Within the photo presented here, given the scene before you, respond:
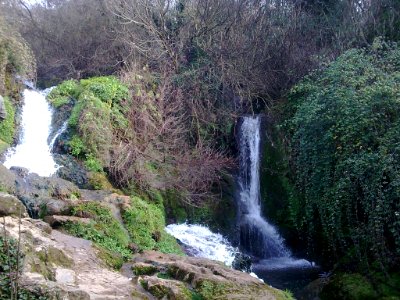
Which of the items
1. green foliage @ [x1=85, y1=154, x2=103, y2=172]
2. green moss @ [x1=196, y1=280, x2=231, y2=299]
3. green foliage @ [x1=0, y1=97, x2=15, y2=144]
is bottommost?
green moss @ [x1=196, y1=280, x2=231, y2=299]

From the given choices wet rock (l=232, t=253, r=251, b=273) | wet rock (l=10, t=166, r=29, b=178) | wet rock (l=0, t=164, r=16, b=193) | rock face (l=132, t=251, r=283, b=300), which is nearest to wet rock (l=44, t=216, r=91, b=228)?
wet rock (l=0, t=164, r=16, b=193)

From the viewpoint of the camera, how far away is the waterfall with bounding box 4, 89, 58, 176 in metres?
11.4

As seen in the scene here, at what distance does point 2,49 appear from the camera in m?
13.5

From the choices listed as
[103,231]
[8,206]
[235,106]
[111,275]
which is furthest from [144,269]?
[235,106]

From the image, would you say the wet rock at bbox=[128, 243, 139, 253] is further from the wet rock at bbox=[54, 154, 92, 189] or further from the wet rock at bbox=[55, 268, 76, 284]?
the wet rock at bbox=[54, 154, 92, 189]

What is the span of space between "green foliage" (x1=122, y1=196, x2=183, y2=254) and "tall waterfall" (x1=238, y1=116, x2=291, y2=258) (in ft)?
11.4

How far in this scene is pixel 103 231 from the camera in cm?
842

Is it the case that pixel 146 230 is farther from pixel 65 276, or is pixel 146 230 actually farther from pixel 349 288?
pixel 349 288

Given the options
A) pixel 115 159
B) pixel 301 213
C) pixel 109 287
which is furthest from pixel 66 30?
pixel 109 287

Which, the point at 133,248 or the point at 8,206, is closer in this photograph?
the point at 8,206

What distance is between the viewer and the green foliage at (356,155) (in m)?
8.30

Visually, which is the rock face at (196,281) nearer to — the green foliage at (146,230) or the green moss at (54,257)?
the green moss at (54,257)

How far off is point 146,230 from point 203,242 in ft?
6.94

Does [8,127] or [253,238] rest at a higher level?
[8,127]
